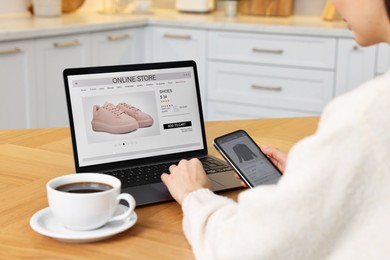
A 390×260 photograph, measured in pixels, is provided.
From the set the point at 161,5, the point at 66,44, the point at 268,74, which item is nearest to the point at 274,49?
the point at 268,74

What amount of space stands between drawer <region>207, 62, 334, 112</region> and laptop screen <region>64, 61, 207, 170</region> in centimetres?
218

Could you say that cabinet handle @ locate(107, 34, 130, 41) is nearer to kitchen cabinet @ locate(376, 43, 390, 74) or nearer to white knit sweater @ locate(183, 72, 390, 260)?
kitchen cabinet @ locate(376, 43, 390, 74)

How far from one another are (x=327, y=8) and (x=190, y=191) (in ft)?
9.95

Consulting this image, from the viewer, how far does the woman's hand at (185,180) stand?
1.22 m

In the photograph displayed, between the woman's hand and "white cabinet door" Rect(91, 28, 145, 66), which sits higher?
the woman's hand

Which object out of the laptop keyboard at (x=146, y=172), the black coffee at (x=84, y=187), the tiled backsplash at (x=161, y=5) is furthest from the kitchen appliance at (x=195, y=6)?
the black coffee at (x=84, y=187)

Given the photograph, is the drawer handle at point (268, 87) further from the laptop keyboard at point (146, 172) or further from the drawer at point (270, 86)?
the laptop keyboard at point (146, 172)

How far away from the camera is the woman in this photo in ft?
2.85

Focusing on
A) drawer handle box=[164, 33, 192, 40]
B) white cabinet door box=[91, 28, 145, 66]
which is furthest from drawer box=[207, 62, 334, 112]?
white cabinet door box=[91, 28, 145, 66]

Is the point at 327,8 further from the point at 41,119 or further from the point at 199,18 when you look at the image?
the point at 41,119

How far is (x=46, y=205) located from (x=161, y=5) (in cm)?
352

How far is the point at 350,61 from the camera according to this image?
360 centimetres

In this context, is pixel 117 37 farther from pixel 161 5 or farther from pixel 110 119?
pixel 110 119

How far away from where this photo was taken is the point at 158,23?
4.03 meters
